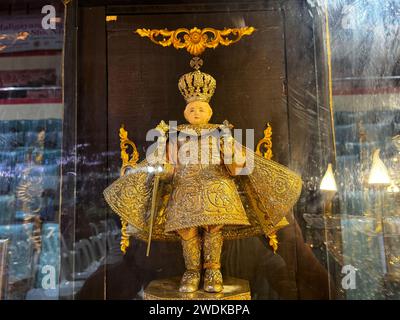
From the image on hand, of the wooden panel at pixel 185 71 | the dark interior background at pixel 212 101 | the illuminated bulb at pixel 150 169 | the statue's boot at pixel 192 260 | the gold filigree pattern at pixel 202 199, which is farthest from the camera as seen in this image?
the wooden panel at pixel 185 71

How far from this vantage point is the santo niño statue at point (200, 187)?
1.82 meters

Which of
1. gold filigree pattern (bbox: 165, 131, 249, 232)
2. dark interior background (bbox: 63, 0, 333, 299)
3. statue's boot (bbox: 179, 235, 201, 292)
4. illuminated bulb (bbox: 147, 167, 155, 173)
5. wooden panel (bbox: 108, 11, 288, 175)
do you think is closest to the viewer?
gold filigree pattern (bbox: 165, 131, 249, 232)

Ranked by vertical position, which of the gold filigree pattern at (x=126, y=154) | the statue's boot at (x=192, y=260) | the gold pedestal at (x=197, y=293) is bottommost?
the gold pedestal at (x=197, y=293)

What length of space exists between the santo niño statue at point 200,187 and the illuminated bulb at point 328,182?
12.4 inches

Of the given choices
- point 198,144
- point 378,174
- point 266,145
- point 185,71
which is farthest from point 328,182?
point 185,71

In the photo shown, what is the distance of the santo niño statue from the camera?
1819 millimetres

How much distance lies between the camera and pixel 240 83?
7.59 feet

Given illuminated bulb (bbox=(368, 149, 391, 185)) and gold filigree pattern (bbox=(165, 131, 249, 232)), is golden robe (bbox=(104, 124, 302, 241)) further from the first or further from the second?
illuminated bulb (bbox=(368, 149, 391, 185))

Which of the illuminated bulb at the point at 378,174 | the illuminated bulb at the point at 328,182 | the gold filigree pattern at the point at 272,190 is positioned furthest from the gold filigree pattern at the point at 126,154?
the illuminated bulb at the point at 378,174

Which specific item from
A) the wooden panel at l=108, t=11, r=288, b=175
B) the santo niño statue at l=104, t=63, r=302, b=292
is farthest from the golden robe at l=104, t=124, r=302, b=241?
the wooden panel at l=108, t=11, r=288, b=175

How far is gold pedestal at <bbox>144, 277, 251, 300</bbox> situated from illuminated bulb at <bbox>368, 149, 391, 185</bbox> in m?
0.82

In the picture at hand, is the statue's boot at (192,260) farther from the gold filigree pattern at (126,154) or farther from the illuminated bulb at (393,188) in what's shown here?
the illuminated bulb at (393,188)

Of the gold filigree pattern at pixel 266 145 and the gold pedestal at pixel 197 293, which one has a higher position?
the gold filigree pattern at pixel 266 145
